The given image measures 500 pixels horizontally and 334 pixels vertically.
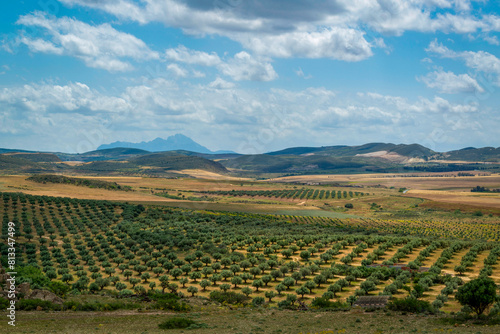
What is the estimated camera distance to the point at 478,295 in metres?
32.2

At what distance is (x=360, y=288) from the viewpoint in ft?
148

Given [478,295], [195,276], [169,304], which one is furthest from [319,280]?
[478,295]

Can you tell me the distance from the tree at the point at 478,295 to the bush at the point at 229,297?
1868cm

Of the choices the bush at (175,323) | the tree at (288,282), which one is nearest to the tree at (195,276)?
the tree at (288,282)

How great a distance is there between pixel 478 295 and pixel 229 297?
21046 mm

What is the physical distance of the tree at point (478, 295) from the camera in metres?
32.1

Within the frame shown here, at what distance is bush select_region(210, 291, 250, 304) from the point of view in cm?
4150

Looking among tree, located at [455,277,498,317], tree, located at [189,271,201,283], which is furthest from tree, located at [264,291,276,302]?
tree, located at [455,277,498,317]

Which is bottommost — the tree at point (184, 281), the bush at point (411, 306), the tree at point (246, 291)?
the tree at point (184, 281)

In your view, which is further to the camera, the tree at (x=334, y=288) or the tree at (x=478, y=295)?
the tree at (x=334, y=288)

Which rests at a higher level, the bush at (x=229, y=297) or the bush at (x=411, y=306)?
the bush at (x=411, y=306)

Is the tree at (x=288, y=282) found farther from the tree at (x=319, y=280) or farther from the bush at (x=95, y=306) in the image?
the bush at (x=95, y=306)

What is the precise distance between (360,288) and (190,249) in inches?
1158

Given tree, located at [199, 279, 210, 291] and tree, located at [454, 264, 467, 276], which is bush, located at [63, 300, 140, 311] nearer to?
tree, located at [199, 279, 210, 291]
